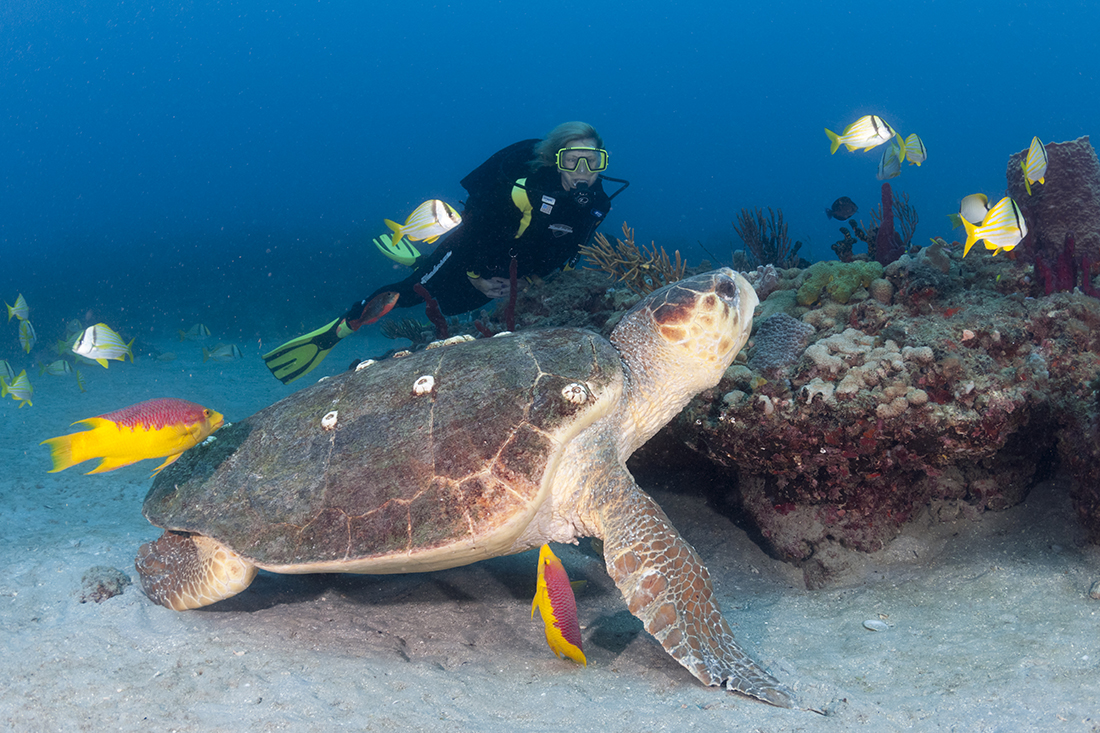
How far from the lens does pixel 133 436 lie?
93.2 inches

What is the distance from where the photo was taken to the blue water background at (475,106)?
2837 inches

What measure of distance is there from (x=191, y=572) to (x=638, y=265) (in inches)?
190

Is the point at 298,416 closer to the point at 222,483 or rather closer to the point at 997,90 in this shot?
the point at 222,483

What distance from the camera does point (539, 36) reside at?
105m

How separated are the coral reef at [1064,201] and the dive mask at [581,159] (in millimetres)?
4095

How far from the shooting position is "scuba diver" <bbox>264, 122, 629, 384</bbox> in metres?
6.56

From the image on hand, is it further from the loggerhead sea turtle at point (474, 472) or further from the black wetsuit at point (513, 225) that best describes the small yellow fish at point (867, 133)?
the loggerhead sea turtle at point (474, 472)

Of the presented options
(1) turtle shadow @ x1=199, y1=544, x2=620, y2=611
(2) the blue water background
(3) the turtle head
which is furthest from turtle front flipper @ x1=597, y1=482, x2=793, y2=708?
(2) the blue water background

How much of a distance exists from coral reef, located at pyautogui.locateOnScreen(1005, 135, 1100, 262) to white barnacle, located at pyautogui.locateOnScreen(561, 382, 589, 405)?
12.8 ft

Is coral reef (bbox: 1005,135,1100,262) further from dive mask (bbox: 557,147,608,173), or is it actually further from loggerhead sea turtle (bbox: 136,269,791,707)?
dive mask (bbox: 557,147,608,173)

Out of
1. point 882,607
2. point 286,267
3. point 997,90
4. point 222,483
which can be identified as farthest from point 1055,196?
point 997,90

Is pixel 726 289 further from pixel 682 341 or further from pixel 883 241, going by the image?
pixel 883 241

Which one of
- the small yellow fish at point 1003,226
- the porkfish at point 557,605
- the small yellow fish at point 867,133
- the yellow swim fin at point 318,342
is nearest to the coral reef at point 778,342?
the small yellow fish at point 1003,226

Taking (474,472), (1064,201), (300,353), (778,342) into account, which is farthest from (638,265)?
(300,353)
